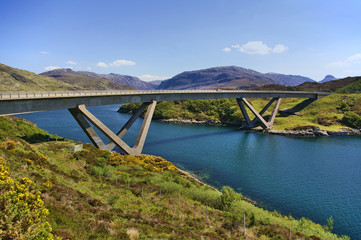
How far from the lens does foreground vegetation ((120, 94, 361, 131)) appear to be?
86.0 m

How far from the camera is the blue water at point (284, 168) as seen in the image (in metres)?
29.0

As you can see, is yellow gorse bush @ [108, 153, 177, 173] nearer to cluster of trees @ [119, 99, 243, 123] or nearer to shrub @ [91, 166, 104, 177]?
shrub @ [91, 166, 104, 177]

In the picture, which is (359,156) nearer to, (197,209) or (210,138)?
(210,138)

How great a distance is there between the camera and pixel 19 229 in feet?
29.4

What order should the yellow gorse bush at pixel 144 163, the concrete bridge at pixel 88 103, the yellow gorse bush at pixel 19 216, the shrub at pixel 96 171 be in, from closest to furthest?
the yellow gorse bush at pixel 19 216, the shrub at pixel 96 171, the concrete bridge at pixel 88 103, the yellow gorse bush at pixel 144 163

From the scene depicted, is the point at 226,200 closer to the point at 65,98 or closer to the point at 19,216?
the point at 19,216

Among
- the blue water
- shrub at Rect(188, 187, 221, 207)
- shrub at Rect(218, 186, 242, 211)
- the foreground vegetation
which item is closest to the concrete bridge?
the blue water

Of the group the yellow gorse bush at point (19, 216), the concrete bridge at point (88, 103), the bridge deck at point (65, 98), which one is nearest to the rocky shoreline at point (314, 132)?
the concrete bridge at point (88, 103)

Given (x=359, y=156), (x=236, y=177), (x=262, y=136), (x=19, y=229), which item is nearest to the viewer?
(x=19, y=229)

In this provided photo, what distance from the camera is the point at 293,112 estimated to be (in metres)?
107

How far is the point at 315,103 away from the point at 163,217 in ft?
375

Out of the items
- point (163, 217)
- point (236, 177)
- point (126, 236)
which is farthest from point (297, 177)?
point (126, 236)

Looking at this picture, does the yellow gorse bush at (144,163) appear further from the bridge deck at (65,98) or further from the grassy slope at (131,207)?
the bridge deck at (65,98)

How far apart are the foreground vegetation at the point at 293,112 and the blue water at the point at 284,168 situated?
14.2 metres
